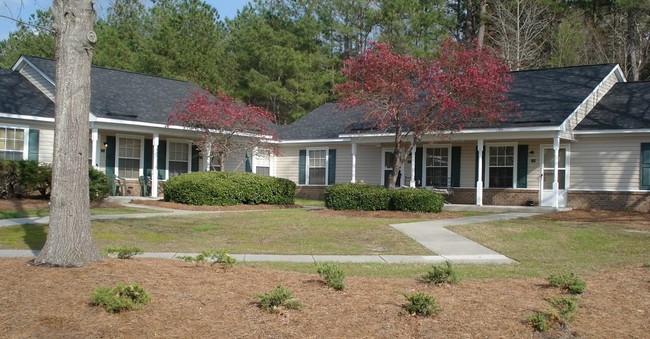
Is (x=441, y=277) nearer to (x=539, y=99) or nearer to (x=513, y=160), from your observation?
(x=513, y=160)

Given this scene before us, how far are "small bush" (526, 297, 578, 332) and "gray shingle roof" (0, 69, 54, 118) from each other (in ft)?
65.5

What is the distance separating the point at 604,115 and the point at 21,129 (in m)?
20.6

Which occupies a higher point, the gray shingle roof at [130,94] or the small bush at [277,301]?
the gray shingle roof at [130,94]

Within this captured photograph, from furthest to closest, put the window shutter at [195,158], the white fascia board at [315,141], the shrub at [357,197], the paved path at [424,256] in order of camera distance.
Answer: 1. the window shutter at [195,158]
2. the white fascia board at [315,141]
3. the shrub at [357,197]
4. the paved path at [424,256]

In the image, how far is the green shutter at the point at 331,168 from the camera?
1105 inches

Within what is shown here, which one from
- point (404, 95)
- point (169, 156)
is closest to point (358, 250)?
point (404, 95)

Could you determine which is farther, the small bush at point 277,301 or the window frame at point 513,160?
the window frame at point 513,160

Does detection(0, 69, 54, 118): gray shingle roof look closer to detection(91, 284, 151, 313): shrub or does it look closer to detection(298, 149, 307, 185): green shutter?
detection(298, 149, 307, 185): green shutter

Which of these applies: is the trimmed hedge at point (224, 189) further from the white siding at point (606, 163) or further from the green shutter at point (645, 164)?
the green shutter at point (645, 164)

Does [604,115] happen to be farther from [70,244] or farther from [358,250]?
[70,244]

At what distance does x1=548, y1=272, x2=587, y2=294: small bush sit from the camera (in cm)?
760

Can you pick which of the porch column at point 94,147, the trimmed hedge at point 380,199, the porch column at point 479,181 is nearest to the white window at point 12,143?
the porch column at point 94,147

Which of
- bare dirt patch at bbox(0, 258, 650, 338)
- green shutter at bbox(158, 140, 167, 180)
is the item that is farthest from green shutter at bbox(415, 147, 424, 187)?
bare dirt patch at bbox(0, 258, 650, 338)

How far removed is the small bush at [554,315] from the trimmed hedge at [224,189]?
51.5 feet
